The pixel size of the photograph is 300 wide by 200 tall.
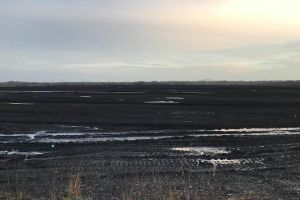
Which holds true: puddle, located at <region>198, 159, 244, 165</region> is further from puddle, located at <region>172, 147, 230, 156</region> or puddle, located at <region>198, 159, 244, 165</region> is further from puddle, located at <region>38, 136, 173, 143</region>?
puddle, located at <region>38, 136, 173, 143</region>

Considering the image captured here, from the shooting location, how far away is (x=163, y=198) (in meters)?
11.1

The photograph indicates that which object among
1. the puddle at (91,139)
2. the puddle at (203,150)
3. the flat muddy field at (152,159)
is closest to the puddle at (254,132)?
the flat muddy field at (152,159)

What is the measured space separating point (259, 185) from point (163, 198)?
3285 millimetres

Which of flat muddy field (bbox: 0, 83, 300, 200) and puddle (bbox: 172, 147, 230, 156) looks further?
puddle (bbox: 172, 147, 230, 156)

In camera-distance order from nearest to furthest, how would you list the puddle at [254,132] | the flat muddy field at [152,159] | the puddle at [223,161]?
the flat muddy field at [152,159] → the puddle at [223,161] → the puddle at [254,132]

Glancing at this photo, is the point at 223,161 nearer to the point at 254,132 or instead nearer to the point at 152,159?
the point at 152,159

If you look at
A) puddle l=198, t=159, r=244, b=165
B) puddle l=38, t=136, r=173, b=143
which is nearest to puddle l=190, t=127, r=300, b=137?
puddle l=38, t=136, r=173, b=143

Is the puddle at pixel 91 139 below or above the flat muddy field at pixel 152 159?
below

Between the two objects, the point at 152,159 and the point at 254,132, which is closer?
the point at 152,159

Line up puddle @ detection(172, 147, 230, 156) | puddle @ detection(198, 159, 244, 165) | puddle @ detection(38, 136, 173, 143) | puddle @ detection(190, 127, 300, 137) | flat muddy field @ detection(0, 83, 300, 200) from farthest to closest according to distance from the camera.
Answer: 1. puddle @ detection(190, 127, 300, 137)
2. puddle @ detection(38, 136, 173, 143)
3. puddle @ detection(172, 147, 230, 156)
4. puddle @ detection(198, 159, 244, 165)
5. flat muddy field @ detection(0, 83, 300, 200)

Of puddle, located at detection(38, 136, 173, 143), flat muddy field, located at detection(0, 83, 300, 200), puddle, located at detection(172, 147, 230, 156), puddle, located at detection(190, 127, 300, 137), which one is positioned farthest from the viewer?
puddle, located at detection(190, 127, 300, 137)

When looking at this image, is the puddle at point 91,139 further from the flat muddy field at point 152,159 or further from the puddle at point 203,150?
the puddle at point 203,150

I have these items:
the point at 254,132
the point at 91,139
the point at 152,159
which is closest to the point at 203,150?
the point at 152,159

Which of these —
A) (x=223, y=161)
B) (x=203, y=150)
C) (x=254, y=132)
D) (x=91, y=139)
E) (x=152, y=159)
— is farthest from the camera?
(x=254, y=132)
